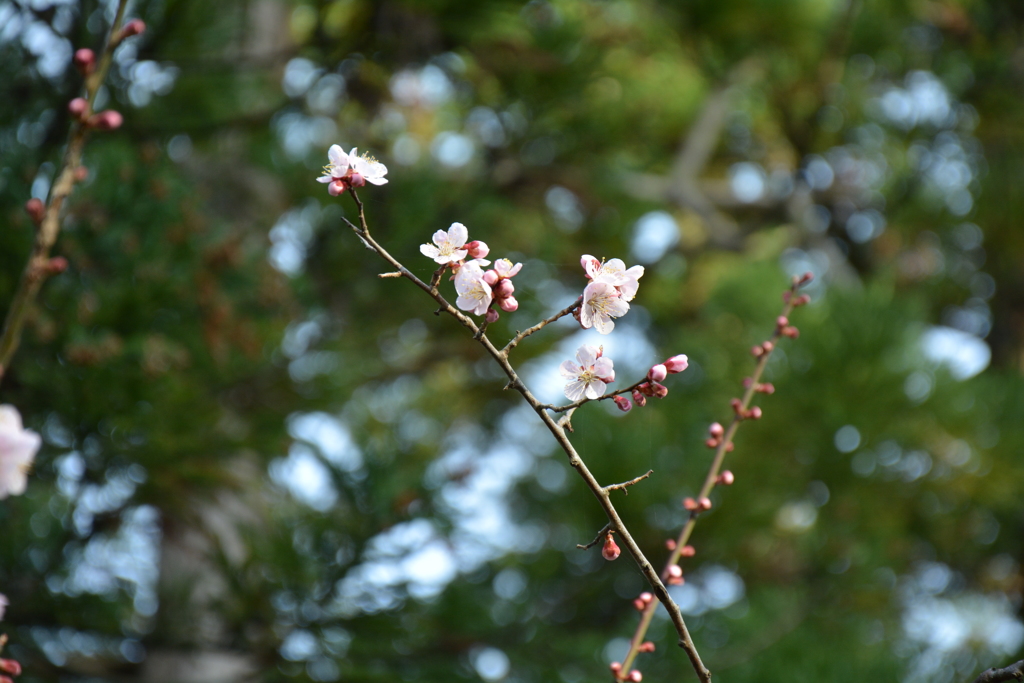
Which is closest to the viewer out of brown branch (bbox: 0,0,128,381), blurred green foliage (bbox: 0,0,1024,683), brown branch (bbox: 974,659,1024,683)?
brown branch (bbox: 974,659,1024,683)

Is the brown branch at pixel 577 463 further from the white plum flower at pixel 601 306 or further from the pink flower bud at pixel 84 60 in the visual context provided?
the pink flower bud at pixel 84 60

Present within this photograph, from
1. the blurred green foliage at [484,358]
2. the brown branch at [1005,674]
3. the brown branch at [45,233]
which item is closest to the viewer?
the brown branch at [1005,674]

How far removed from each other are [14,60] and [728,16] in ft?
4.28

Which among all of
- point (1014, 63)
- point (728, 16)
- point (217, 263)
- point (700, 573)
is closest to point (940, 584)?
point (700, 573)

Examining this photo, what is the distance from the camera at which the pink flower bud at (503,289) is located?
1.04ft

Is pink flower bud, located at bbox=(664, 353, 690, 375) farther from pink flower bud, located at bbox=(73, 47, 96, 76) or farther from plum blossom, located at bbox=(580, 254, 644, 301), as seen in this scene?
pink flower bud, located at bbox=(73, 47, 96, 76)

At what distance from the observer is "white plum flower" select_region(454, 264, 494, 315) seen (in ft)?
1.02

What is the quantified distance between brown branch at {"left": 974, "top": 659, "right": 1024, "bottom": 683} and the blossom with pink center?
243 mm

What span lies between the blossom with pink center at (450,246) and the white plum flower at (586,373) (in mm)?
68

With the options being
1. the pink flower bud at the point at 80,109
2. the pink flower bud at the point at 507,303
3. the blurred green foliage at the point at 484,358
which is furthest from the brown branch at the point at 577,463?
the blurred green foliage at the point at 484,358

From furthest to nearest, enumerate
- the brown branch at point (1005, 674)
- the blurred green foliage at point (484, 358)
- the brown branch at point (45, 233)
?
the blurred green foliage at point (484, 358) → the brown branch at point (45, 233) → the brown branch at point (1005, 674)

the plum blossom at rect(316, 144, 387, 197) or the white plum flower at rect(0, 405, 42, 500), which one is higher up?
the plum blossom at rect(316, 144, 387, 197)

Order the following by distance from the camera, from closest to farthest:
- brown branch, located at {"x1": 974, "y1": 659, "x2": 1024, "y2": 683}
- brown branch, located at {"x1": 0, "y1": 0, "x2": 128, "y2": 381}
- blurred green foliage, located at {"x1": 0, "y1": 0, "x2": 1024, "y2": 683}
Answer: brown branch, located at {"x1": 974, "y1": 659, "x2": 1024, "y2": 683} < brown branch, located at {"x1": 0, "y1": 0, "x2": 128, "y2": 381} < blurred green foliage, located at {"x1": 0, "y1": 0, "x2": 1024, "y2": 683}

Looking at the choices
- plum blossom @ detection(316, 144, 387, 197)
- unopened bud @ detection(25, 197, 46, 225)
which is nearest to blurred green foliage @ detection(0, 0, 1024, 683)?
unopened bud @ detection(25, 197, 46, 225)
